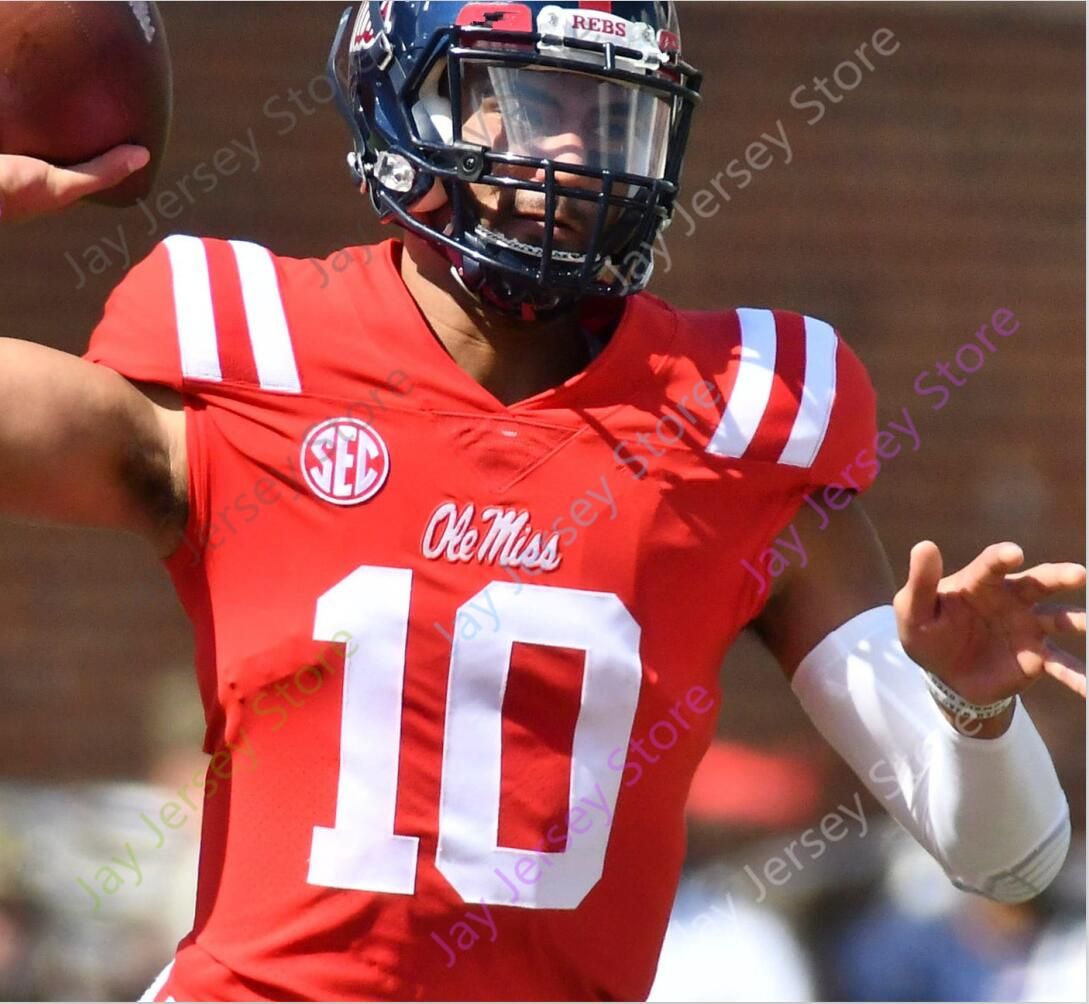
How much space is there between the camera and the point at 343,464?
1.78 meters

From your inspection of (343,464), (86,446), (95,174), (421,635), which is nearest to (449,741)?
(421,635)

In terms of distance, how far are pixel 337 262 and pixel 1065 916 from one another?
284cm

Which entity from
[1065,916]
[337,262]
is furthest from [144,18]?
[1065,916]

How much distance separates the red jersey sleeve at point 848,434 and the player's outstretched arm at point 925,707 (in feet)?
0.15

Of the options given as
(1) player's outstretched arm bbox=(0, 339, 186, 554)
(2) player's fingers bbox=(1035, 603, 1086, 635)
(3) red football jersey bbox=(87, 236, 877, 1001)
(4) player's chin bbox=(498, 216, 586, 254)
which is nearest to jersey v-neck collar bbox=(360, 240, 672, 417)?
(3) red football jersey bbox=(87, 236, 877, 1001)

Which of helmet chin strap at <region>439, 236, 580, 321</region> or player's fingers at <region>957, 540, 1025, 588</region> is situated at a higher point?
helmet chin strap at <region>439, 236, 580, 321</region>

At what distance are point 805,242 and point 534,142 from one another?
254cm

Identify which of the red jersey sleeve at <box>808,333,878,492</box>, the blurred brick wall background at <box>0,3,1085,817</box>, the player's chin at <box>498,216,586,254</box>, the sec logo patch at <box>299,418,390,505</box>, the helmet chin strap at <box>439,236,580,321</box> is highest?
the player's chin at <box>498,216,586,254</box>

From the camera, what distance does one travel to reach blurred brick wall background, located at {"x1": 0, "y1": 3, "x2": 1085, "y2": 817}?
13.7 feet

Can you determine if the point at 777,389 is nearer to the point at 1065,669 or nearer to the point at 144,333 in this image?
the point at 1065,669

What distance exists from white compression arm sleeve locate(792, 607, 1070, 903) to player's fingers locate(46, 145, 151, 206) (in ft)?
2.93

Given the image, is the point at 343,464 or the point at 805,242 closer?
the point at 343,464

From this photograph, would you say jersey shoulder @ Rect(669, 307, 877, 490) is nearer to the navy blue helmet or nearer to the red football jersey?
the red football jersey

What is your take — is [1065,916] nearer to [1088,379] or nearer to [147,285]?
[1088,379]
